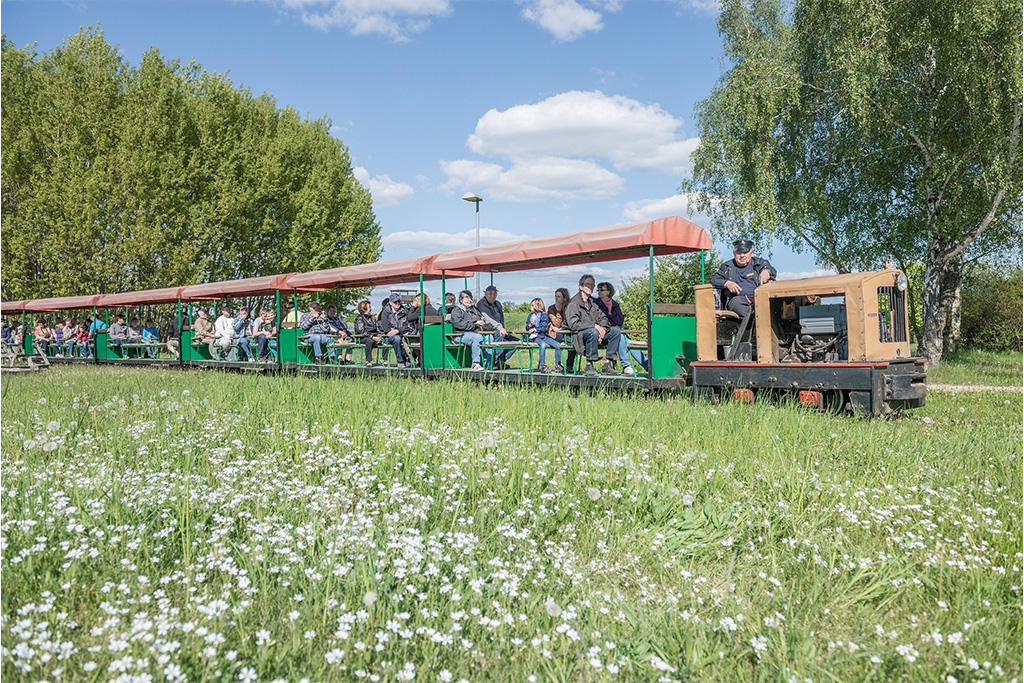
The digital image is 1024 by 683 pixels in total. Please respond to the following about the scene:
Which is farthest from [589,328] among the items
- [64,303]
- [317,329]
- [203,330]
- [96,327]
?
[64,303]

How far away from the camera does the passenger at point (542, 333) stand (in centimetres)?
1172

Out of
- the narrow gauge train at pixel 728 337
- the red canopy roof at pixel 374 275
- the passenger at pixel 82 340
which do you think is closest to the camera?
the narrow gauge train at pixel 728 337

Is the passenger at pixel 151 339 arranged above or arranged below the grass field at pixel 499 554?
above

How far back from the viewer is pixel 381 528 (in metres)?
3.73

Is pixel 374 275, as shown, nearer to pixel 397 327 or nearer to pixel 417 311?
pixel 397 327

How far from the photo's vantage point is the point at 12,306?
27.0 metres

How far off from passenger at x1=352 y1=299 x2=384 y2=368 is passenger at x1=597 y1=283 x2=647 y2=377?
17.7ft

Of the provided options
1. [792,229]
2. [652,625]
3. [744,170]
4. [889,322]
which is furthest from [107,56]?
[652,625]

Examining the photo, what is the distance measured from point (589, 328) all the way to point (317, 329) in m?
7.73

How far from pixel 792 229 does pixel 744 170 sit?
2260 mm

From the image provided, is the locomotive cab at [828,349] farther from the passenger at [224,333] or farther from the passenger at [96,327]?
the passenger at [96,327]

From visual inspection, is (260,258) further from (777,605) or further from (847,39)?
(777,605)

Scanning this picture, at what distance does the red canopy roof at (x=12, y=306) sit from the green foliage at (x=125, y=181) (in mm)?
871

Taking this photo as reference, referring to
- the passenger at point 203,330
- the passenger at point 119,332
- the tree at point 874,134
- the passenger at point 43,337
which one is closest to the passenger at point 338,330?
the passenger at point 203,330
